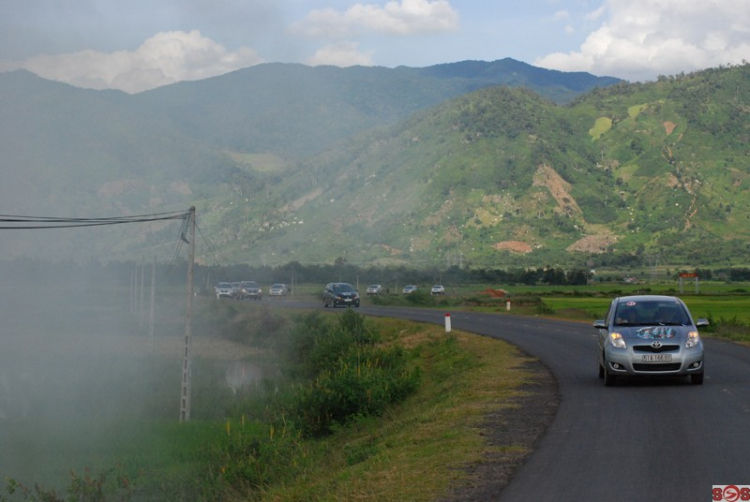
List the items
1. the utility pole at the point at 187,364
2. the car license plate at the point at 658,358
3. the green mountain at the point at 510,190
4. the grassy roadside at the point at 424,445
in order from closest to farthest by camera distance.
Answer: the grassy roadside at the point at 424,445, the car license plate at the point at 658,358, the utility pole at the point at 187,364, the green mountain at the point at 510,190

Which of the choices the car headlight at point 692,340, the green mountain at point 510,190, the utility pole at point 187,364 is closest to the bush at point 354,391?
the utility pole at point 187,364

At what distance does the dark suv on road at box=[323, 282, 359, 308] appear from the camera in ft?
234

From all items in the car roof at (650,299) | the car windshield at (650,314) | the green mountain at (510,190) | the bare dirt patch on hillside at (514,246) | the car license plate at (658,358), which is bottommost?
the car license plate at (658,358)

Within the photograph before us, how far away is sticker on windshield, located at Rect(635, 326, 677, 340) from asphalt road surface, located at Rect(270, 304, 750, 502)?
104cm

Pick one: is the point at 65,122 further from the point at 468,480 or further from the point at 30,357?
the point at 468,480

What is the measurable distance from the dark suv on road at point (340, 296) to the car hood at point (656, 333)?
5300 centimetres

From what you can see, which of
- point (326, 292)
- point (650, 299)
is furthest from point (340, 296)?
point (650, 299)

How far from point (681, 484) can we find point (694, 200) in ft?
494

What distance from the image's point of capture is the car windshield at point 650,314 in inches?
750

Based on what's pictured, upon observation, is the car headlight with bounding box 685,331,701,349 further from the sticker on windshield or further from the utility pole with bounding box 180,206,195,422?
the utility pole with bounding box 180,206,195,422

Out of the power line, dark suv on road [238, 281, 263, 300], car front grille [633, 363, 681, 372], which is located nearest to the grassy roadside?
car front grille [633, 363, 681, 372]

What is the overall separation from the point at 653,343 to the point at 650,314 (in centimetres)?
118

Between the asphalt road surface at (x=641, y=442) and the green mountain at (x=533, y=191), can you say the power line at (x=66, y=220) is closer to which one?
the asphalt road surface at (x=641, y=442)

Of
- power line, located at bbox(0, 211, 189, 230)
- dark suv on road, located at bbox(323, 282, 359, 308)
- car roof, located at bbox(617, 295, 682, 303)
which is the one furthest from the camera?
dark suv on road, located at bbox(323, 282, 359, 308)
